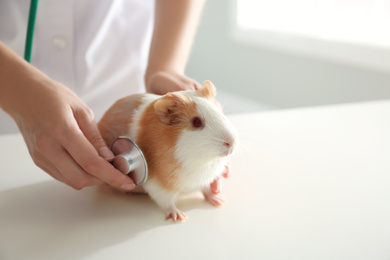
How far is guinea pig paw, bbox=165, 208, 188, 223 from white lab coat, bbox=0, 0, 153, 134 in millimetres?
713

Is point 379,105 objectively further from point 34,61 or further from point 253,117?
point 34,61

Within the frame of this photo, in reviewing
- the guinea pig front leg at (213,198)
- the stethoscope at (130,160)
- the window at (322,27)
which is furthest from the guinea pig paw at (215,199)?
the window at (322,27)

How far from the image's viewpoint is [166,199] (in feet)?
2.31

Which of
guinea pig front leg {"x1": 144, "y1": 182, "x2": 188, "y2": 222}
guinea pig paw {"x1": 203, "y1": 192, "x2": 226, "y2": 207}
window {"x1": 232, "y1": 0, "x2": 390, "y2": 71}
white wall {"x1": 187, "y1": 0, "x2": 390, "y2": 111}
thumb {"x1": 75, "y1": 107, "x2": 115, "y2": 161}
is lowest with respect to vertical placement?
white wall {"x1": 187, "y1": 0, "x2": 390, "y2": 111}

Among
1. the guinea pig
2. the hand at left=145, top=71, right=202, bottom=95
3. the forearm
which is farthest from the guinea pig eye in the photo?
the forearm

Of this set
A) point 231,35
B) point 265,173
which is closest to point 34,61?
point 265,173

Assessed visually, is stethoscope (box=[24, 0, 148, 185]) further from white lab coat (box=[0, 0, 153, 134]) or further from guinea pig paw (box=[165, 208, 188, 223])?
white lab coat (box=[0, 0, 153, 134])

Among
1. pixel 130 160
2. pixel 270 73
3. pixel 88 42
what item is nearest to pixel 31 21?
pixel 88 42

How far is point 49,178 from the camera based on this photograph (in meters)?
0.83

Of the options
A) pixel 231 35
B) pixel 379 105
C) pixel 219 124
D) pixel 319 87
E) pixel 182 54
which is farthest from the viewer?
pixel 231 35

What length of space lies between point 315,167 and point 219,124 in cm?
30

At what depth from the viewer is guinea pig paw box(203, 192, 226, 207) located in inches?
29.0

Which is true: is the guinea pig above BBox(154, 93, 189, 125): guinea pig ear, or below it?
below

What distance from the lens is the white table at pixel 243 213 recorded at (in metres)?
0.59
